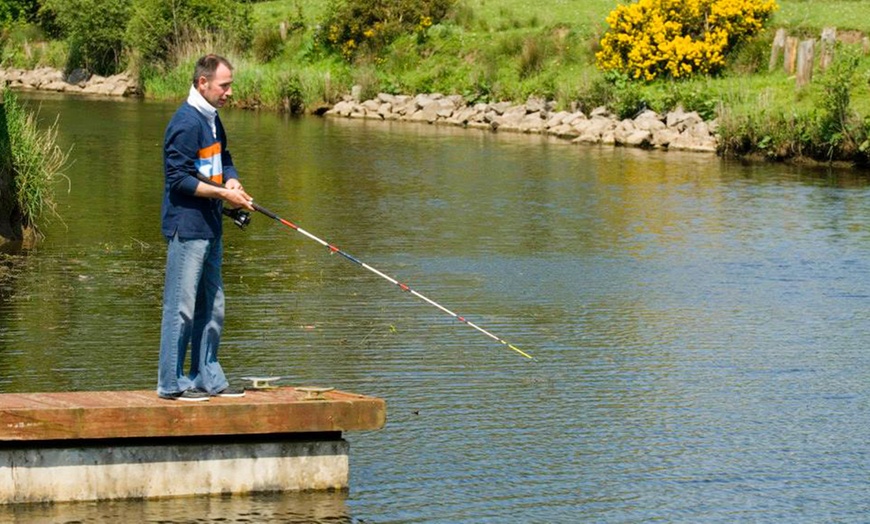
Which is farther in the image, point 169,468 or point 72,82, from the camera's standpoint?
point 72,82

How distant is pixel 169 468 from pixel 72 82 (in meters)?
52.5

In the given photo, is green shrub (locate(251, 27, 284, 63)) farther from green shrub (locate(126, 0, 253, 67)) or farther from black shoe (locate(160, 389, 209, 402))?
black shoe (locate(160, 389, 209, 402))

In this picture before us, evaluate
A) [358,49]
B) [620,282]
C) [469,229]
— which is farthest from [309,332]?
[358,49]

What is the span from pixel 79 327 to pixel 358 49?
4008 centimetres

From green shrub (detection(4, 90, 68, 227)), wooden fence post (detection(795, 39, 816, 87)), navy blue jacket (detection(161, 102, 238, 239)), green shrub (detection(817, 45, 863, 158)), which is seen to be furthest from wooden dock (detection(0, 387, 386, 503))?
wooden fence post (detection(795, 39, 816, 87))

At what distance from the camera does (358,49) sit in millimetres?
53375

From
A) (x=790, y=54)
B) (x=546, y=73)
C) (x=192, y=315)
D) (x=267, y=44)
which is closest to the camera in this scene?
(x=192, y=315)

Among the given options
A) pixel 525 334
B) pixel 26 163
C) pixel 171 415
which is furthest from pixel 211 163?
pixel 26 163

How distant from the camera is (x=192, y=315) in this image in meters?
9.20

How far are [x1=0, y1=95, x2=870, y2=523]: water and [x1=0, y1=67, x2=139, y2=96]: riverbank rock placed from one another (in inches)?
1110

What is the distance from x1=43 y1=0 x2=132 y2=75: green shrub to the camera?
5944cm

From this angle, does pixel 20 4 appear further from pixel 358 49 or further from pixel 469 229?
pixel 469 229

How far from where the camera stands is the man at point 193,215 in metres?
9.05

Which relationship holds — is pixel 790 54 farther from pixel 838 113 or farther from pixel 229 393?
pixel 229 393
